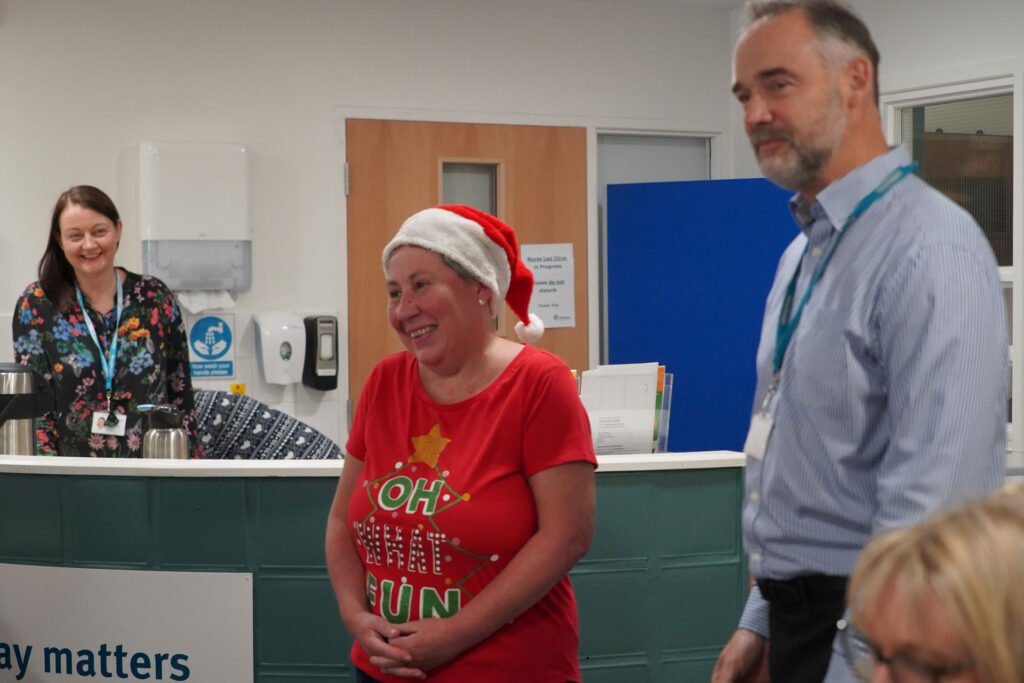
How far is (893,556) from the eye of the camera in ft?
2.85

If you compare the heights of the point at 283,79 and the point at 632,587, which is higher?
the point at 283,79

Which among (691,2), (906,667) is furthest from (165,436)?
(691,2)

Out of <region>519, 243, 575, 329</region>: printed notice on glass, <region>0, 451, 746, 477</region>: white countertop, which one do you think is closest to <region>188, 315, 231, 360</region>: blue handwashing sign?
<region>519, 243, 575, 329</region>: printed notice on glass

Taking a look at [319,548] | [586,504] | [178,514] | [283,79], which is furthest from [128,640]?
[283,79]

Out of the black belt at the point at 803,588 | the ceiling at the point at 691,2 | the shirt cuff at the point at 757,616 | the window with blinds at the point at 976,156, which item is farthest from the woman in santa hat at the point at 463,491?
the ceiling at the point at 691,2

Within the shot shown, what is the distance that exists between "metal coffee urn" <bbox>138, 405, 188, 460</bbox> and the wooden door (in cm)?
216

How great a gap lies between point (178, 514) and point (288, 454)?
2.54ft

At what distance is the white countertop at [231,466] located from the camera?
2.67m

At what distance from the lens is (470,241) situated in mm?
1809

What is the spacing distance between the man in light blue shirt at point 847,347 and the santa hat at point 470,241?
1.99 feet

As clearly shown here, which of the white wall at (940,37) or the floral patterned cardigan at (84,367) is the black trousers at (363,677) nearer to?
the floral patterned cardigan at (84,367)

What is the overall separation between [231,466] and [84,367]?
807 millimetres

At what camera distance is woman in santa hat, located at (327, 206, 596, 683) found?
1.69 metres

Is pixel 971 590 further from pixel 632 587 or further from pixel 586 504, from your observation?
pixel 632 587
